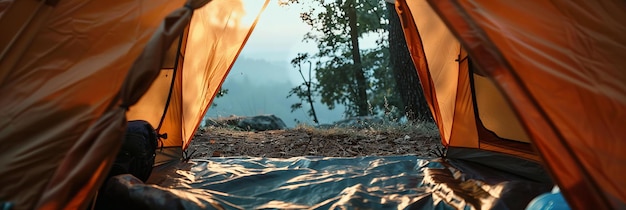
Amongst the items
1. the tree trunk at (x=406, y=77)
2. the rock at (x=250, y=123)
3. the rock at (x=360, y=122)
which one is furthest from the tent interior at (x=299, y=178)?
the rock at (x=250, y=123)

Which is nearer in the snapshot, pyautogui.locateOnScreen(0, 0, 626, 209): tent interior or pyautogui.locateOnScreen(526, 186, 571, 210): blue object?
pyautogui.locateOnScreen(0, 0, 626, 209): tent interior

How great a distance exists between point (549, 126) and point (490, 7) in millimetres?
660

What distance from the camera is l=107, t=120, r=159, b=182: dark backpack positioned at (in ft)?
9.16

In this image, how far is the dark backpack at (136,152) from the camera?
2.79 meters

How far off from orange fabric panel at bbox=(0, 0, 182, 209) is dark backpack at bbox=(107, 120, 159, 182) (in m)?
0.73

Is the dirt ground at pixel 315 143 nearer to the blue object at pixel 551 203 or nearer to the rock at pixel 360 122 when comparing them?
the rock at pixel 360 122

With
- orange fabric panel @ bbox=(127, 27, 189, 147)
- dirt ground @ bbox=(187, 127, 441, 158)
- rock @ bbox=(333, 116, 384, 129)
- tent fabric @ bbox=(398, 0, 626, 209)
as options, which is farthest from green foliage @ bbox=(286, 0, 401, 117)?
tent fabric @ bbox=(398, 0, 626, 209)

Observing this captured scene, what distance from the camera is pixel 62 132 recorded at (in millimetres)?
1983

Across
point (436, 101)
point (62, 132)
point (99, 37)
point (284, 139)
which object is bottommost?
point (284, 139)

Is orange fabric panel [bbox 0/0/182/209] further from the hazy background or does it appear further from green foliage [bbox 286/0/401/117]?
green foliage [bbox 286/0/401/117]

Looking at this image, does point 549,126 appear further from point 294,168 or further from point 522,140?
point 294,168

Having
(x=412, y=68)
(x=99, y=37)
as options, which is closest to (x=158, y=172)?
(x=99, y=37)

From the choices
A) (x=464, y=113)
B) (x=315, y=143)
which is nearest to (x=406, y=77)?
(x=315, y=143)

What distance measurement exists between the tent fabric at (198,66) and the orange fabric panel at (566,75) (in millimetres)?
1982
